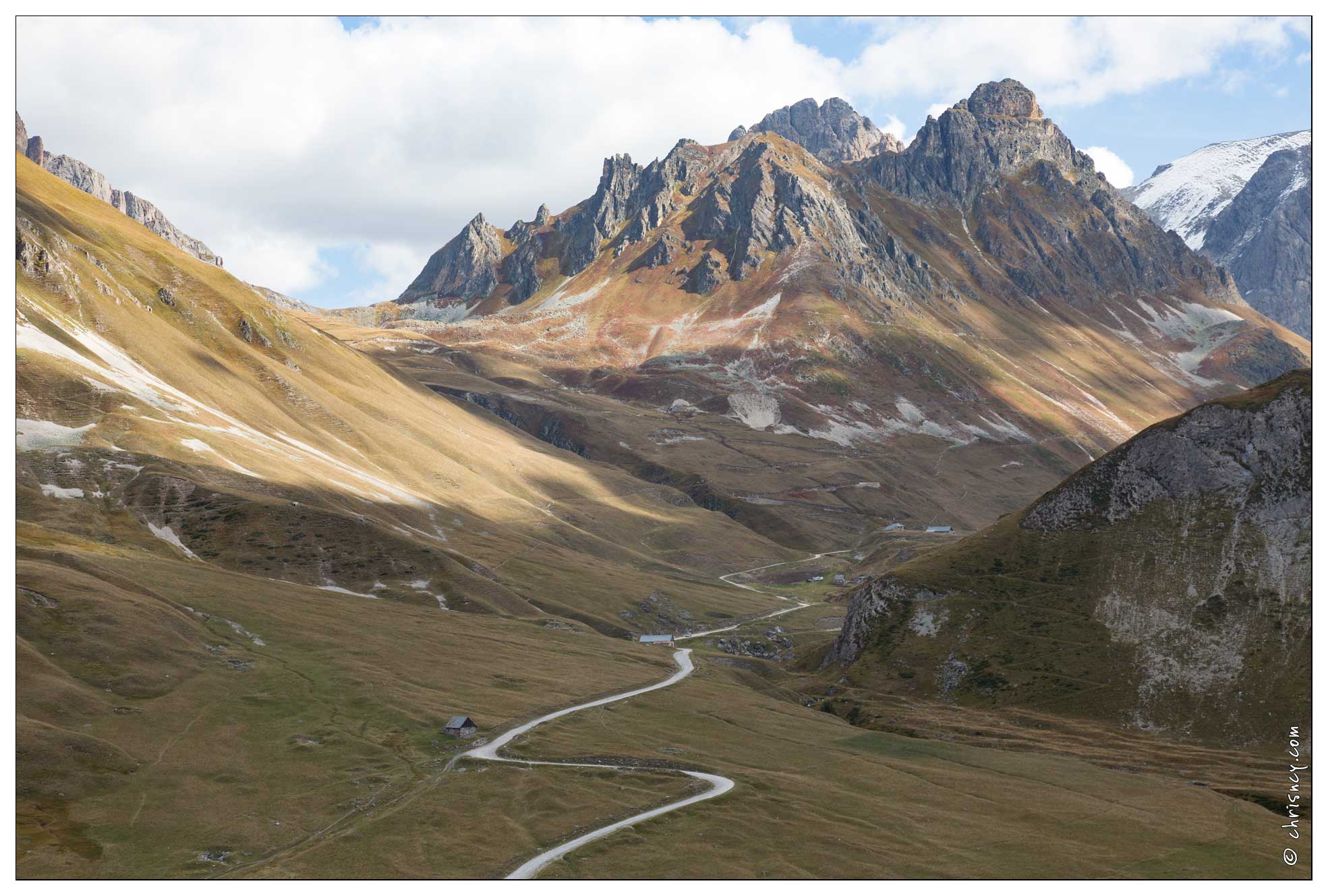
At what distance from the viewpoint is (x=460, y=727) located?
106 metres

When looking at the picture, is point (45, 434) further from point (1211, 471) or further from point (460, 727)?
point (1211, 471)

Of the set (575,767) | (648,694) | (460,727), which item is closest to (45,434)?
(460,727)

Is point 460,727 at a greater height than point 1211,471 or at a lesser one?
lesser

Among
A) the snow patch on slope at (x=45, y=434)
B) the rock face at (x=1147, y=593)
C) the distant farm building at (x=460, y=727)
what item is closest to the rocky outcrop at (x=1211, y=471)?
the rock face at (x=1147, y=593)

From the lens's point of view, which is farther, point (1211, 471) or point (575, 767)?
point (1211, 471)

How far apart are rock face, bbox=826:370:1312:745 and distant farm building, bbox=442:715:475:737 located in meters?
70.7

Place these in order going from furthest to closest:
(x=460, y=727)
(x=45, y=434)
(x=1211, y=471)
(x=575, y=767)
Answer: (x=45, y=434), (x=1211, y=471), (x=460, y=727), (x=575, y=767)

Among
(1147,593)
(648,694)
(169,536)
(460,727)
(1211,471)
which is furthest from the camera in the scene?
(169,536)

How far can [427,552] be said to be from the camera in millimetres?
190000

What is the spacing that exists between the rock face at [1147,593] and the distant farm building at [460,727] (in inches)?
2784

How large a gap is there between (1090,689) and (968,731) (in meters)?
21.7

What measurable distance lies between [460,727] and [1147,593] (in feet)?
329

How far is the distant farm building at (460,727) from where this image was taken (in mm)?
106250

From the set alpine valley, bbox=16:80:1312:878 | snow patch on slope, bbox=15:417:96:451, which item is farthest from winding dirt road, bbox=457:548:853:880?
snow patch on slope, bbox=15:417:96:451
